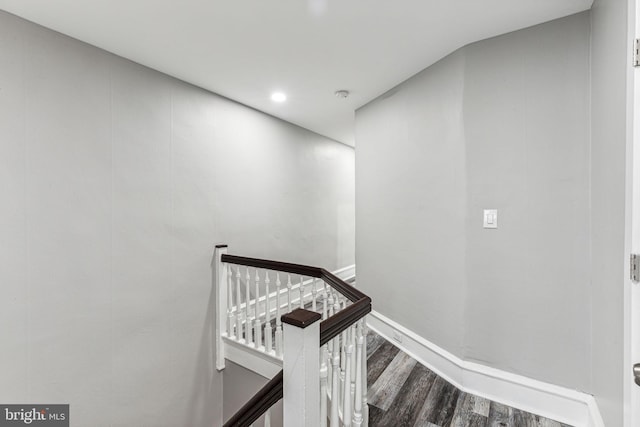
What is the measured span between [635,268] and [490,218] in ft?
3.20

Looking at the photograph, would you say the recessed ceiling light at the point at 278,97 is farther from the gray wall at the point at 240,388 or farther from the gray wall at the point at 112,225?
the gray wall at the point at 240,388

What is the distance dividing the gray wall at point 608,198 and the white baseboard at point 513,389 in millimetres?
154

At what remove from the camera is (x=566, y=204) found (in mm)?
1755

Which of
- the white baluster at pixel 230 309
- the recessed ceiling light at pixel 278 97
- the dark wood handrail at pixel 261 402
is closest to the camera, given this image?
the dark wood handrail at pixel 261 402

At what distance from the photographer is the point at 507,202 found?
6.33 feet

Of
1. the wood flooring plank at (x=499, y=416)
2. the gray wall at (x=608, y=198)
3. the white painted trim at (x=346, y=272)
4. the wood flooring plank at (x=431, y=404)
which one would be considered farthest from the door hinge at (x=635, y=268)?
the white painted trim at (x=346, y=272)

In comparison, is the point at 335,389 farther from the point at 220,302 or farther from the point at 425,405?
the point at 220,302

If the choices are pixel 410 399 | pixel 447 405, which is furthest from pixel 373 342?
pixel 447 405

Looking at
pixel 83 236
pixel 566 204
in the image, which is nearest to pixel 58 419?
pixel 83 236

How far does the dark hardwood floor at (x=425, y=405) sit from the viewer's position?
175 cm

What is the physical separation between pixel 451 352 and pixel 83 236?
2.72 m

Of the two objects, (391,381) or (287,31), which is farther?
(391,381)

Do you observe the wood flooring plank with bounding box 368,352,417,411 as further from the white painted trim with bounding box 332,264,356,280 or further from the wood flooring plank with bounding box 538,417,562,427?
the white painted trim with bounding box 332,264,356,280

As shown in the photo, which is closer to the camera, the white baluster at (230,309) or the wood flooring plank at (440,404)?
the wood flooring plank at (440,404)
